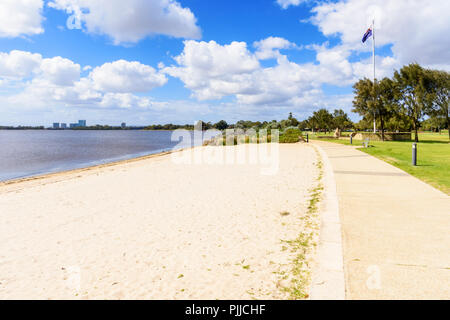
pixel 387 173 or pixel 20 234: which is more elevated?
pixel 387 173

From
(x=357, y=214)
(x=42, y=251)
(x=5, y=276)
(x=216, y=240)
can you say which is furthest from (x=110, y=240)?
(x=357, y=214)

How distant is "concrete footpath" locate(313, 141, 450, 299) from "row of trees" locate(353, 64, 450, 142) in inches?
1282

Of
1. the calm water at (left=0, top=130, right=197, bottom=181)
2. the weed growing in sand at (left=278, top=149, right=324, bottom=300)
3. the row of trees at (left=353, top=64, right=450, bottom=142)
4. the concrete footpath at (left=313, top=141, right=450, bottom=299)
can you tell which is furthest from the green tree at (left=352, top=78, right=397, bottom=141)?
the weed growing in sand at (left=278, top=149, right=324, bottom=300)

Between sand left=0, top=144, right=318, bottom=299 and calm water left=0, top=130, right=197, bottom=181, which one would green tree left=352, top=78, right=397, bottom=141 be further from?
sand left=0, top=144, right=318, bottom=299

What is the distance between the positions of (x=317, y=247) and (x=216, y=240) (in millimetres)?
1757

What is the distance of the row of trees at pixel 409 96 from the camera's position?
108 feet

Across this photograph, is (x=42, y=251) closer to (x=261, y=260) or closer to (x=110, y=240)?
(x=110, y=240)

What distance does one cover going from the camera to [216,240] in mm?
4887

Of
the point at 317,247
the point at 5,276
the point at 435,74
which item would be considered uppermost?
the point at 435,74

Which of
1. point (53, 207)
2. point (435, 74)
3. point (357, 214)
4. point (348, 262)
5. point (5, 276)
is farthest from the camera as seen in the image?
point (435, 74)

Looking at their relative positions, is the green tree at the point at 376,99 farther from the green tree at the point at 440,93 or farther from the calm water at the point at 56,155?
the calm water at the point at 56,155

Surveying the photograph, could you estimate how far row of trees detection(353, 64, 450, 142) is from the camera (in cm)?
3278

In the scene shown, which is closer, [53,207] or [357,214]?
[357,214]

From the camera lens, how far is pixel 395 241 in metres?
4.20
